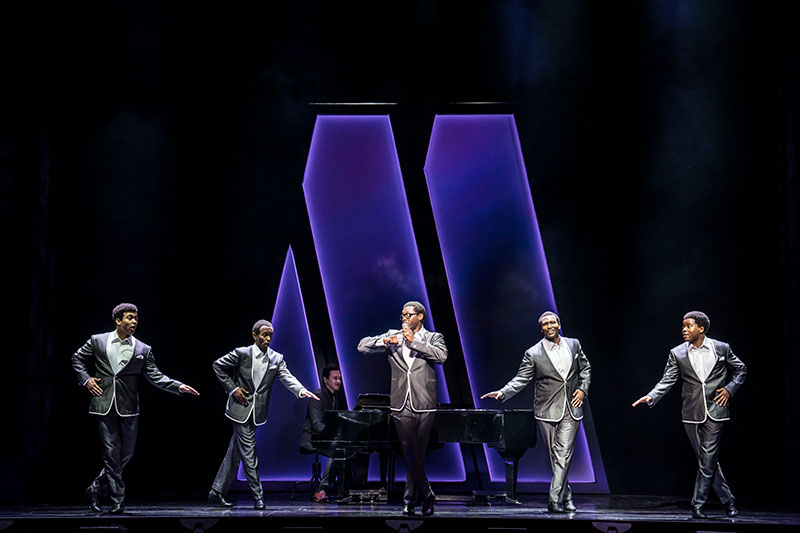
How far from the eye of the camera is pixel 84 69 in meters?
8.49

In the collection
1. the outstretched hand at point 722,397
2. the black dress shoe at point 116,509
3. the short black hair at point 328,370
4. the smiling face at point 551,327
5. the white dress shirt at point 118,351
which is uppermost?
the smiling face at point 551,327

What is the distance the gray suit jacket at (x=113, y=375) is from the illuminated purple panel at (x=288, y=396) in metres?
1.88

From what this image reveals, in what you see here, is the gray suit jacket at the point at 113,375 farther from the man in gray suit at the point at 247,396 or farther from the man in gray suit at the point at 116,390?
the man in gray suit at the point at 247,396

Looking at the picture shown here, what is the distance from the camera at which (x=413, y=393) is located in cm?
620

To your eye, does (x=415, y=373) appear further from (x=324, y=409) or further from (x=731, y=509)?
(x=731, y=509)

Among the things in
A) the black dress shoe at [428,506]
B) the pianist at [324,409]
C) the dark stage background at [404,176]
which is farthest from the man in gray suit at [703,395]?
the pianist at [324,409]

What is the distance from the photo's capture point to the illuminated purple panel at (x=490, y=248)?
8.41m

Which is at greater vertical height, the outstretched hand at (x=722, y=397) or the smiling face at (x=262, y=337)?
the smiling face at (x=262, y=337)

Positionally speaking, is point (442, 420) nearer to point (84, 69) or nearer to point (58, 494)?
point (58, 494)

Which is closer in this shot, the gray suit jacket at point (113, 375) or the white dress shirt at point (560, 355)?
the gray suit jacket at point (113, 375)

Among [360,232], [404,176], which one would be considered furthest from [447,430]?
[404,176]

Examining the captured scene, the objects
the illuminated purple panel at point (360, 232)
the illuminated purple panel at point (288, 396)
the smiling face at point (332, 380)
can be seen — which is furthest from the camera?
the illuminated purple panel at point (360, 232)

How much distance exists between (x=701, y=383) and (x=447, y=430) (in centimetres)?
211

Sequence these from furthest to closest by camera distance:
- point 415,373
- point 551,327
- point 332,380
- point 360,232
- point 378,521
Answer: point 360,232 → point 332,380 → point 551,327 → point 415,373 → point 378,521
